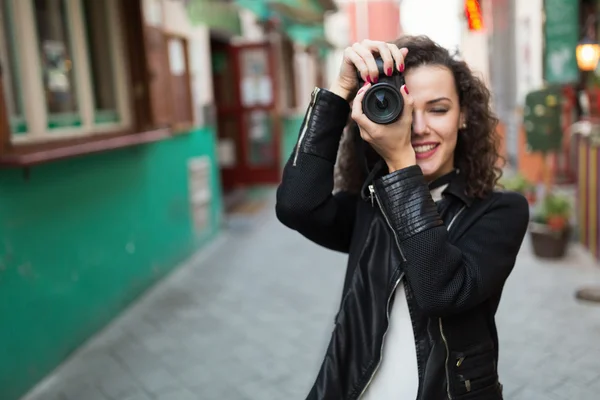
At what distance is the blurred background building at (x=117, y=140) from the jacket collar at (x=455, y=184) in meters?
0.29

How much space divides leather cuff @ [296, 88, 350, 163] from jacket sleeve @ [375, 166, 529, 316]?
0.59 feet

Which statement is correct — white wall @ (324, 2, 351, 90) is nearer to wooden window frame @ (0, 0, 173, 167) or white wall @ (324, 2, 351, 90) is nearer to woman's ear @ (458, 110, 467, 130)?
wooden window frame @ (0, 0, 173, 167)

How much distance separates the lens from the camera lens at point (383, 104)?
3.65ft

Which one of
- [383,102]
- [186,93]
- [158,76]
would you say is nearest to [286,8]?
[186,93]

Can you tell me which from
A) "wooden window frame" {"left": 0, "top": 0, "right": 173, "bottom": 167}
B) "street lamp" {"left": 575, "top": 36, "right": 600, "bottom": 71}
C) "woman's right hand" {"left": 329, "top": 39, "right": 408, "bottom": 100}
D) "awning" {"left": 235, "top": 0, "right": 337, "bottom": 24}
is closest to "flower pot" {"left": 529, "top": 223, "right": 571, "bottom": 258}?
"street lamp" {"left": 575, "top": 36, "right": 600, "bottom": 71}

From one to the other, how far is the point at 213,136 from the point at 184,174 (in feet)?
3.57

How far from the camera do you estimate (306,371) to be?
328 cm

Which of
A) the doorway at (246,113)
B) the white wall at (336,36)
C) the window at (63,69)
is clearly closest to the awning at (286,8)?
the doorway at (246,113)

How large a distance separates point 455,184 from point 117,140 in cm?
323

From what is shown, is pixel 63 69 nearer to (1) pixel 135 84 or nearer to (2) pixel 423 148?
(1) pixel 135 84

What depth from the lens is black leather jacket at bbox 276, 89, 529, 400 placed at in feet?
3.69

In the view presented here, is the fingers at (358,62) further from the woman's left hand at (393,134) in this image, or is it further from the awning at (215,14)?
the awning at (215,14)

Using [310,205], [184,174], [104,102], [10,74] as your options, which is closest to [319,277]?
[184,174]

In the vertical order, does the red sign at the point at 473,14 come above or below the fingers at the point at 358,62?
above
